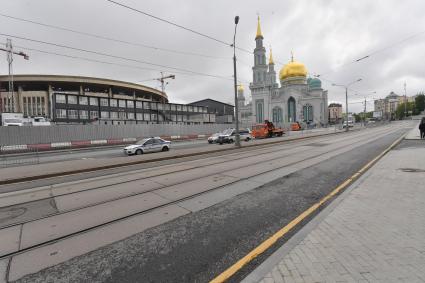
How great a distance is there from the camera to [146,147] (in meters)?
19.5

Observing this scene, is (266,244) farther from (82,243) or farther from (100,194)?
(100,194)

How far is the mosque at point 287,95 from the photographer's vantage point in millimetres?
92125

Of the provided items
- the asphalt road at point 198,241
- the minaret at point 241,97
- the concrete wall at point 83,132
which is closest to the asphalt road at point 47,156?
the concrete wall at point 83,132

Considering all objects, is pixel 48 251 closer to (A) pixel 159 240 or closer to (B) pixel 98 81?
(A) pixel 159 240

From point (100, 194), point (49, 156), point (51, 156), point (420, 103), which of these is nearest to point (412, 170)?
point (100, 194)

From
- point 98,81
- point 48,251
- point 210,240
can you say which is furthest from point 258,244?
point 98,81

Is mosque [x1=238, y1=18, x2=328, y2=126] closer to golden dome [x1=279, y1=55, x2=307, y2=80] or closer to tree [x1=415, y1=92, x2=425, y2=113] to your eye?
golden dome [x1=279, y1=55, x2=307, y2=80]

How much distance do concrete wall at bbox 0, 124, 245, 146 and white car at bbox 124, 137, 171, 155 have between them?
57.0 feet

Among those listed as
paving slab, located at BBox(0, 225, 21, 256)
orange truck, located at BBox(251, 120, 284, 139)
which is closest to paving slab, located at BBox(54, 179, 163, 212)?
paving slab, located at BBox(0, 225, 21, 256)

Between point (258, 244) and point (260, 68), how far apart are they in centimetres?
10169

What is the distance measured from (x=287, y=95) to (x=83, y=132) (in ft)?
266

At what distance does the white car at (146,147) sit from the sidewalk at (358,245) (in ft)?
53.2

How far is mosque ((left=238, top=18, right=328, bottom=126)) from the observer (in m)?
92.1

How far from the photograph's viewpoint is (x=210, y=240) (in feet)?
12.6
